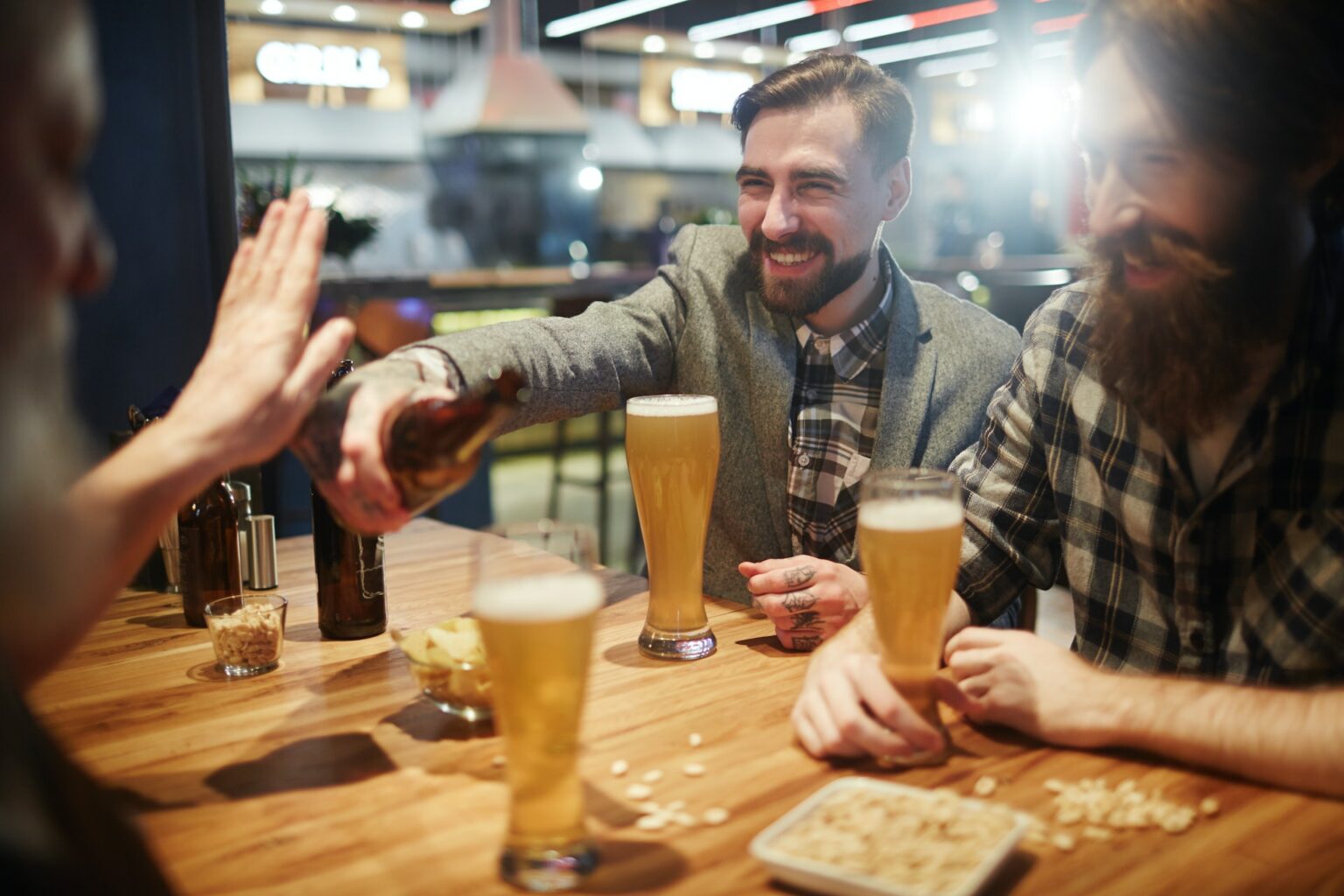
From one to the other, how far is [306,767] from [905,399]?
1.25 meters

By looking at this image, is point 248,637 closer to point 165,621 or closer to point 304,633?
point 304,633

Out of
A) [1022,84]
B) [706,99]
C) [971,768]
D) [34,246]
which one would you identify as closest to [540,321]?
[971,768]

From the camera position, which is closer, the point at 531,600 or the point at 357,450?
the point at 531,600

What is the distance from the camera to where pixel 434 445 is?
3.67ft

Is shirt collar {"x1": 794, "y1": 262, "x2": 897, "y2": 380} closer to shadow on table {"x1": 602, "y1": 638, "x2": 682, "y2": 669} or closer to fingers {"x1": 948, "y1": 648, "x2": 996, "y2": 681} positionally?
shadow on table {"x1": 602, "y1": 638, "x2": 682, "y2": 669}

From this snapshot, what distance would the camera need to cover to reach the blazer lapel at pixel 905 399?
193 cm

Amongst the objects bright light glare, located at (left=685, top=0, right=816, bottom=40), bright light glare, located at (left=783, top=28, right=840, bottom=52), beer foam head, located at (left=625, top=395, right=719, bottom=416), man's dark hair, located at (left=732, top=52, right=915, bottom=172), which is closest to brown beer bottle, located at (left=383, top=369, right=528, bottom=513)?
beer foam head, located at (left=625, top=395, right=719, bottom=416)

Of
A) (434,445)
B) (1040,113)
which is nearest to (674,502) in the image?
(434,445)

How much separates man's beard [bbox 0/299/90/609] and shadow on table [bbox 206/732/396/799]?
0.38 meters

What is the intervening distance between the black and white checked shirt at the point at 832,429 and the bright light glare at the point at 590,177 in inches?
335

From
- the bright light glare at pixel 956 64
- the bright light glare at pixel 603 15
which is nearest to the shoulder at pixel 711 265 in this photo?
the bright light glare at pixel 603 15

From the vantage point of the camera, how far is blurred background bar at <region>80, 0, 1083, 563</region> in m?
6.05

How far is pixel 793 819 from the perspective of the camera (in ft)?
2.89

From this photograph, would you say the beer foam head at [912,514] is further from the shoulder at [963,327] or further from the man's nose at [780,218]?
the man's nose at [780,218]
